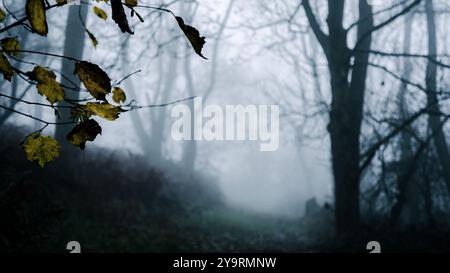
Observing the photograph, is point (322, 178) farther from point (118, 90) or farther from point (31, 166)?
point (118, 90)

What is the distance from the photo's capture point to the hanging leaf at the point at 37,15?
3.11 feet

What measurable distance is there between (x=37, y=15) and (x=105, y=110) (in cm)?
30

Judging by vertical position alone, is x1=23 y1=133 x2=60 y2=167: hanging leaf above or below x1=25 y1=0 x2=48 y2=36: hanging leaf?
below

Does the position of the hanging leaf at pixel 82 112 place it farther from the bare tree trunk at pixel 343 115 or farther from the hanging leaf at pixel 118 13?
the bare tree trunk at pixel 343 115

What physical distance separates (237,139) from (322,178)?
19479 mm

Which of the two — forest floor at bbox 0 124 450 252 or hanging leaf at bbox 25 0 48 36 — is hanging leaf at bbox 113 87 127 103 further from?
forest floor at bbox 0 124 450 252

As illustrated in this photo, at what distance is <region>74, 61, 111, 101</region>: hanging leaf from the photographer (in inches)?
41.8

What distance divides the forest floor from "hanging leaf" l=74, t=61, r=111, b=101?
8.41ft

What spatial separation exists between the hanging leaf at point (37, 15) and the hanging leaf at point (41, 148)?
393 millimetres

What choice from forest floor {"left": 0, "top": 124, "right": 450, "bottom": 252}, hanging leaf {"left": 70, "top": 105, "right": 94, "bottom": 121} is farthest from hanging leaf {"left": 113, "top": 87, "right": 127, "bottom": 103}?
forest floor {"left": 0, "top": 124, "right": 450, "bottom": 252}

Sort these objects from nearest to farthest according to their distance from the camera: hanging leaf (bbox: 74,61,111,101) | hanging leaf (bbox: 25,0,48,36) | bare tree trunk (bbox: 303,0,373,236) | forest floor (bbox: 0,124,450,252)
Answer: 1. hanging leaf (bbox: 25,0,48,36)
2. hanging leaf (bbox: 74,61,111,101)
3. forest floor (bbox: 0,124,450,252)
4. bare tree trunk (bbox: 303,0,373,236)

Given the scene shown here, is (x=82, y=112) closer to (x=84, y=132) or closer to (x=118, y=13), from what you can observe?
(x=84, y=132)
